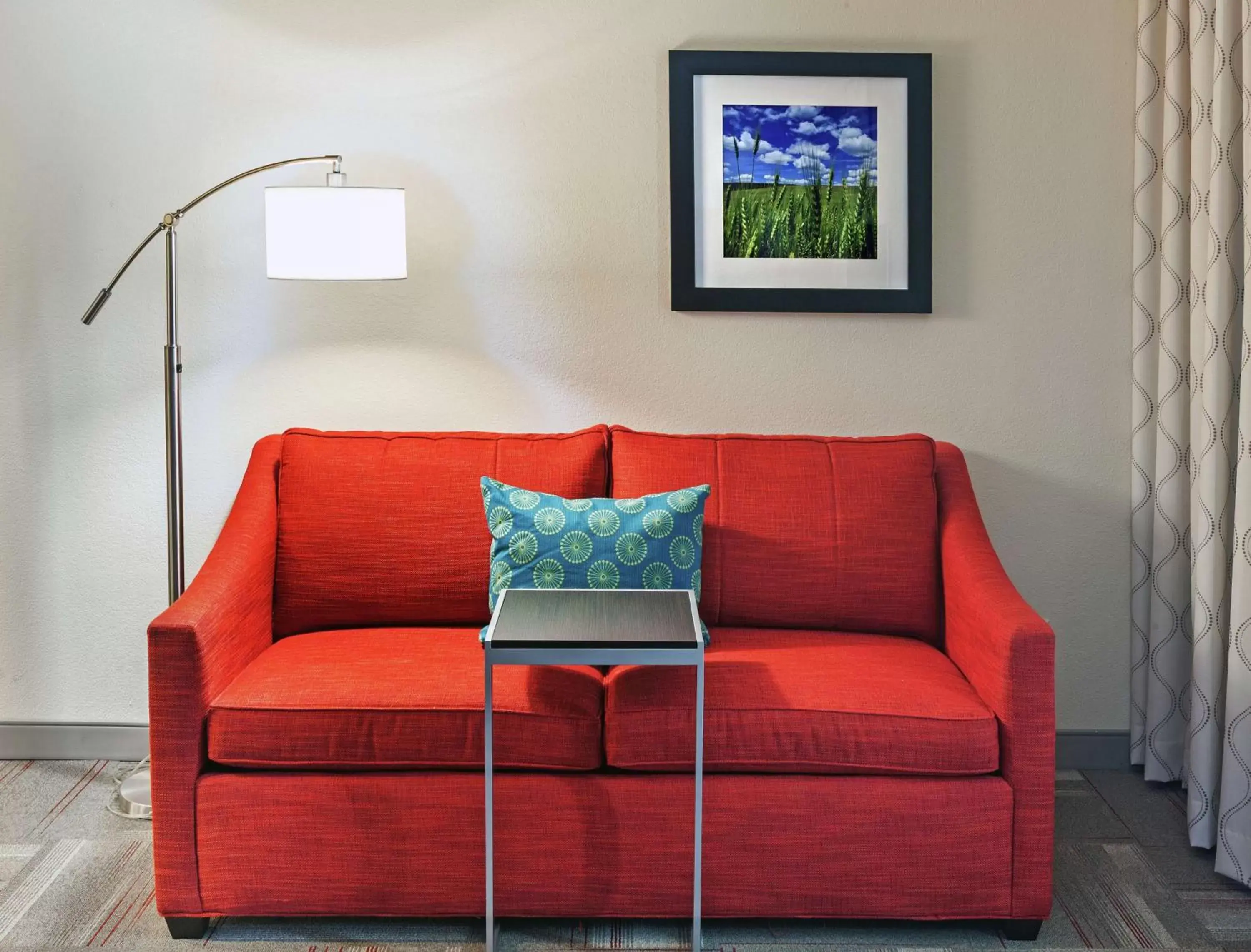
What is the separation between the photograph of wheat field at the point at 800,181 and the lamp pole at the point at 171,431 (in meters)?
1.00

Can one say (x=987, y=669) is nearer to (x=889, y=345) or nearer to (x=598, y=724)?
(x=598, y=724)

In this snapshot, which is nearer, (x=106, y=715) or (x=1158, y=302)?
(x=1158, y=302)

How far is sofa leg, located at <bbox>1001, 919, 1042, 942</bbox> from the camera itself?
2.29 m

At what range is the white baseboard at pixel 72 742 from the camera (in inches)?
127

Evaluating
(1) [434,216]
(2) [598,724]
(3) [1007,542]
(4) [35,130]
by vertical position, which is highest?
(4) [35,130]

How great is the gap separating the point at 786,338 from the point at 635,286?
42 centimetres

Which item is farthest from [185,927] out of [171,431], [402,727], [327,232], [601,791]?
[327,232]

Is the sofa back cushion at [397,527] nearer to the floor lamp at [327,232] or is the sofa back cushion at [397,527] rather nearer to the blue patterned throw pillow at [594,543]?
the blue patterned throw pillow at [594,543]

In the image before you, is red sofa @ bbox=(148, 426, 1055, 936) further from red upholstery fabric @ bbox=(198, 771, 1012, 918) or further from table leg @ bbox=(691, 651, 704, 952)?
table leg @ bbox=(691, 651, 704, 952)

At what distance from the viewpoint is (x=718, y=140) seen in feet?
10.0

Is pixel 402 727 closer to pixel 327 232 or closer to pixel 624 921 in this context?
pixel 624 921

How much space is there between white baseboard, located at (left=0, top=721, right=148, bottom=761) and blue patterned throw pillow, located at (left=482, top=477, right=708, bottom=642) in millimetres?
1282

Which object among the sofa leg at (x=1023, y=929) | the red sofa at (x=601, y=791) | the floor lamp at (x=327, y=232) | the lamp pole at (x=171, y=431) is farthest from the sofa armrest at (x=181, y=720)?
the sofa leg at (x=1023, y=929)

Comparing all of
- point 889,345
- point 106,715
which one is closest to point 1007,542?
point 889,345
